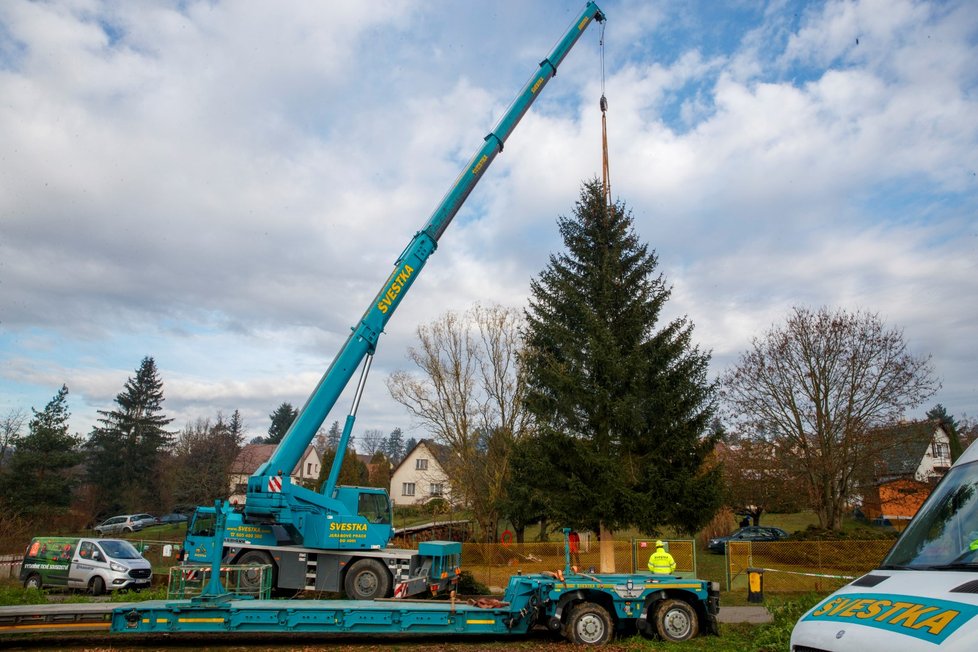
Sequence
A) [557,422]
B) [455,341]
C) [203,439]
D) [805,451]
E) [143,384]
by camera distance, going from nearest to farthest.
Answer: [557,422] → [805,451] → [455,341] → [203,439] → [143,384]

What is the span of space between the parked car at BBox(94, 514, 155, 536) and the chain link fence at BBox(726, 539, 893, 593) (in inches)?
1560

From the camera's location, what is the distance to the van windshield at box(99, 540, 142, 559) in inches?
680

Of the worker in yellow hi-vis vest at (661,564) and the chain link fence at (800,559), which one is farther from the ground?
the worker in yellow hi-vis vest at (661,564)

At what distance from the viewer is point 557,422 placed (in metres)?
22.9

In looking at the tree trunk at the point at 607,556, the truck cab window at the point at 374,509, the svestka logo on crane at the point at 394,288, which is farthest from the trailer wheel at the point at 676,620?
the tree trunk at the point at 607,556

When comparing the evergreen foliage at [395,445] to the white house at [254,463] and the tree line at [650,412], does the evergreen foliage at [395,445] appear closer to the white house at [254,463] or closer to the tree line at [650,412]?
the white house at [254,463]

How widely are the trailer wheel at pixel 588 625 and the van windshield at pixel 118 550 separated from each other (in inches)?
505

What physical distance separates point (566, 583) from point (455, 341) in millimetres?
23576

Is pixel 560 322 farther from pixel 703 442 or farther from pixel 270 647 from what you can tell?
pixel 270 647

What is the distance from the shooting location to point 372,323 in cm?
1587

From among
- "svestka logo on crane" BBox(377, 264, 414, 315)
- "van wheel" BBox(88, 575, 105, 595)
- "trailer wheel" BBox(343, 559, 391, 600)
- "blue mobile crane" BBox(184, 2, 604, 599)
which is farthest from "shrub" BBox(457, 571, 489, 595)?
"van wheel" BBox(88, 575, 105, 595)

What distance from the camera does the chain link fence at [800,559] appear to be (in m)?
18.7

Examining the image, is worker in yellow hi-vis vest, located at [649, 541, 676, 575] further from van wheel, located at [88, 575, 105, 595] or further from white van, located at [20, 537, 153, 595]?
van wheel, located at [88, 575, 105, 595]

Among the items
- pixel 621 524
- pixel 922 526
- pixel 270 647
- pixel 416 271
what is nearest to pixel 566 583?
pixel 270 647
